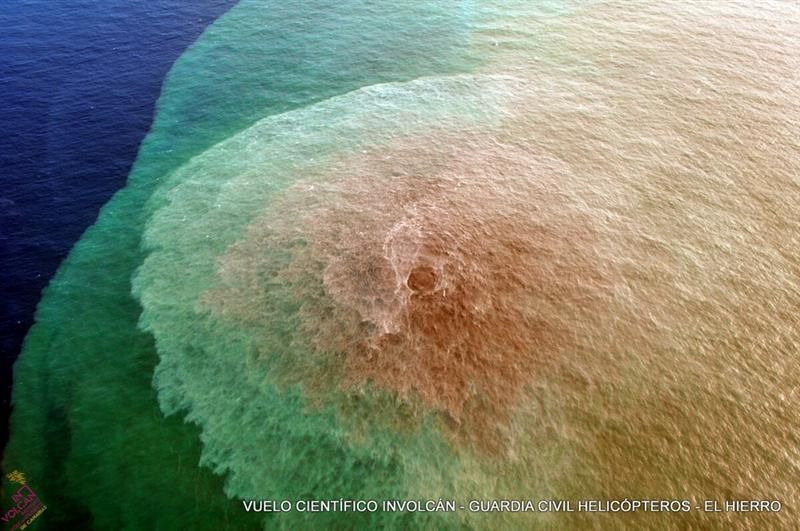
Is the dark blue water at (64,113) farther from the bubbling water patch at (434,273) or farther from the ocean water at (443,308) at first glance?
the bubbling water patch at (434,273)

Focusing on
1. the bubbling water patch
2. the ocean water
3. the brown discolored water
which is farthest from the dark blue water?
the bubbling water patch

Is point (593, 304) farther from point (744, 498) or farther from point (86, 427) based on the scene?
point (86, 427)

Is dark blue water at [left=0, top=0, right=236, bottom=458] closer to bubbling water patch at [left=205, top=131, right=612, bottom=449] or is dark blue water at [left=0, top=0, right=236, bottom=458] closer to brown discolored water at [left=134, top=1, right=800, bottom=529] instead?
brown discolored water at [left=134, top=1, right=800, bottom=529]

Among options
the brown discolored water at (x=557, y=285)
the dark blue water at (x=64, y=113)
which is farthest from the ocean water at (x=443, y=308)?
the dark blue water at (x=64, y=113)

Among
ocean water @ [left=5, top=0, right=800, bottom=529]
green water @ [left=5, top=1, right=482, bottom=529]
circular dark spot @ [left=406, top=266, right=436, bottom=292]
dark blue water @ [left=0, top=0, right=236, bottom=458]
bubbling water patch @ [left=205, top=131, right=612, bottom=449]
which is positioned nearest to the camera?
ocean water @ [left=5, top=0, right=800, bottom=529]

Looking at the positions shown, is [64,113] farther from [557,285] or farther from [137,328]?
[557,285]

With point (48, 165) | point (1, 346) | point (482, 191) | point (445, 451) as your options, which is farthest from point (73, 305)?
point (482, 191)

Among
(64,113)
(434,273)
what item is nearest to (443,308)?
(434,273)
